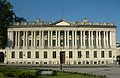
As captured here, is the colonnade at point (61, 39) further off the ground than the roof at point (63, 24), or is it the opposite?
the roof at point (63, 24)

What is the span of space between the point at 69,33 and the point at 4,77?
66.6 meters

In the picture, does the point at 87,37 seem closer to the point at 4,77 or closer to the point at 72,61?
the point at 72,61

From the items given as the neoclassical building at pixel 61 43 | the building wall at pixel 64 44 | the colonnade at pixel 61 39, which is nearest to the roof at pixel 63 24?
the neoclassical building at pixel 61 43

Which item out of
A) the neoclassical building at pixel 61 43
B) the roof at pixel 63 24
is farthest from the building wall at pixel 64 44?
the roof at pixel 63 24

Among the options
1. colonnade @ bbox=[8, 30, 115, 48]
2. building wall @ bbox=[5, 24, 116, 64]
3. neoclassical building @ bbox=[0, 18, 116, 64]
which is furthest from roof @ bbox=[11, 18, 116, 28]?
colonnade @ bbox=[8, 30, 115, 48]

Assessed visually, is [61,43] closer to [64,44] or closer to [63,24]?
[64,44]

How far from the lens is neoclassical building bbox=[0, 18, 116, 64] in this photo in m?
95.4

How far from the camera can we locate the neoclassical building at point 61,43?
95438 mm

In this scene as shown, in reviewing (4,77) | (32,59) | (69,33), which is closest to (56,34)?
(69,33)

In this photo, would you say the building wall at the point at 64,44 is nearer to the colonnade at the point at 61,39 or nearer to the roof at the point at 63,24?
the colonnade at the point at 61,39

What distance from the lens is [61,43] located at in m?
96.8

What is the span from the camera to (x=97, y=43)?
98.2 meters

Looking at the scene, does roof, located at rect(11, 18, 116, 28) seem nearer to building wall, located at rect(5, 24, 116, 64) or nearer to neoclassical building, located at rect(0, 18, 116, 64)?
neoclassical building, located at rect(0, 18, 116, 64)

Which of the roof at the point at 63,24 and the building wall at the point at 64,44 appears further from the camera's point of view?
the roof at the point at 63,24
